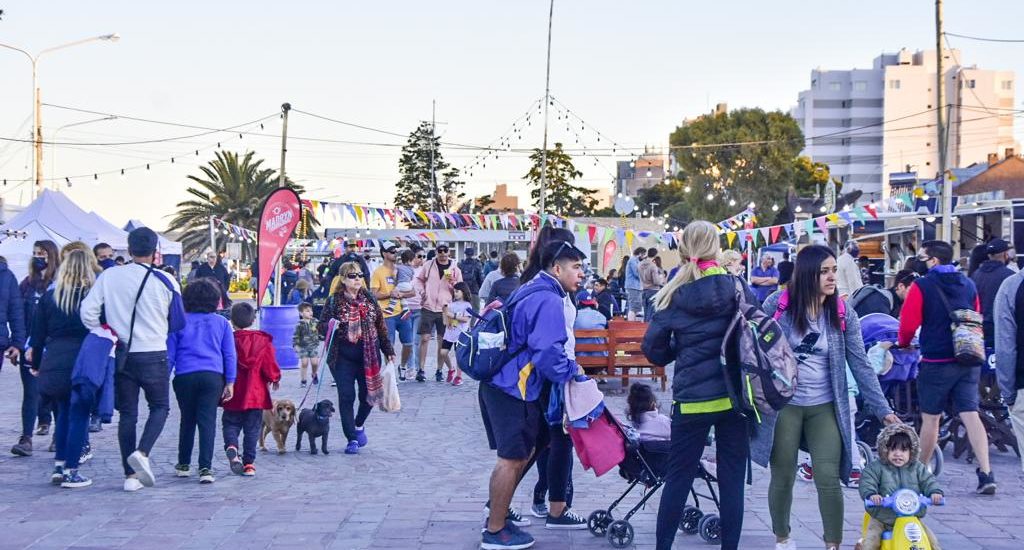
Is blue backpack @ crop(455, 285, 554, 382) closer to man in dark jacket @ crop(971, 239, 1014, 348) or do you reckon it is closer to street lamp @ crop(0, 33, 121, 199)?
man in dark jacket @ crop(971, 239, 1014, 348)

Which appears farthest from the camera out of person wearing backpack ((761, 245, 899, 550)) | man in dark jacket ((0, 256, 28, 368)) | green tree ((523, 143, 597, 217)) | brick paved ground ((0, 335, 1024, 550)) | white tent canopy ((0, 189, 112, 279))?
green tree ((523, 143, 597, 217))

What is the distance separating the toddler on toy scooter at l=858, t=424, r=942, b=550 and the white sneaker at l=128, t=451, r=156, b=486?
477cm

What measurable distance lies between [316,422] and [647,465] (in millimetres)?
3768

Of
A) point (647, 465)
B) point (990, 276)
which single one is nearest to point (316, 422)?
point (647, 465)

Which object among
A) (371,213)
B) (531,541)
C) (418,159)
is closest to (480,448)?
(531,541)

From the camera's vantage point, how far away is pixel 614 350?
13.4 m

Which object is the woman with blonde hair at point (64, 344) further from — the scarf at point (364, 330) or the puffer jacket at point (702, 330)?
the puffer jacket at point (702, 330)

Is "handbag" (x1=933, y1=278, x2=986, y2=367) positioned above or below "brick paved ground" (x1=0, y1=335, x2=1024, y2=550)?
above

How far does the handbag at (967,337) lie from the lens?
7.23 meters

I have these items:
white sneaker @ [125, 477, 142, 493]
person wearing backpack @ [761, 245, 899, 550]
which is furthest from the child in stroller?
white sneaker @ [125, 477, 142, 493]

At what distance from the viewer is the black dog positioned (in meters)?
9.10

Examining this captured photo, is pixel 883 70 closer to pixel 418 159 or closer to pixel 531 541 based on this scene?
pixel 418 159

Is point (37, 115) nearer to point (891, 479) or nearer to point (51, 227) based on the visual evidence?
point (51, 227)

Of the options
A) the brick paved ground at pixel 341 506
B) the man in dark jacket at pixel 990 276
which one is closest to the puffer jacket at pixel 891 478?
the brick paved ground at pixel 341 506
